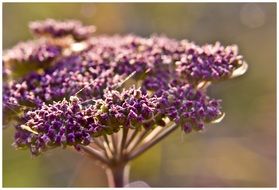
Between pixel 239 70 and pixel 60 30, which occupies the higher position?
pixel 60 30

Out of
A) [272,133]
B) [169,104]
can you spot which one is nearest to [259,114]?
[272,133]

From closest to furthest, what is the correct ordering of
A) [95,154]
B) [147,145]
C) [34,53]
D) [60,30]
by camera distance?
[95,154] < [147,145] < [34,53] < [60,30]

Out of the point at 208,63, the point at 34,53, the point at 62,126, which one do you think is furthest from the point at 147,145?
the point at 34,53

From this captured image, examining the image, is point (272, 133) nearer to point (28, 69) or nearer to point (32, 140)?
point (28, 69)

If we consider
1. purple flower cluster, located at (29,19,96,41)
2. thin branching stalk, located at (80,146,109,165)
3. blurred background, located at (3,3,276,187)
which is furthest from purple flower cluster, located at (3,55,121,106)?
blurred background, located at (3,3,276,187)

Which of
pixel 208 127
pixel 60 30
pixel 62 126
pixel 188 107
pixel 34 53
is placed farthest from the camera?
pixel 208 127

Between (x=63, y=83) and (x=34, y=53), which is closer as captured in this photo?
(x=63, y=83)

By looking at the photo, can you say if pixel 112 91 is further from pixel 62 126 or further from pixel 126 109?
pixel 62 126
